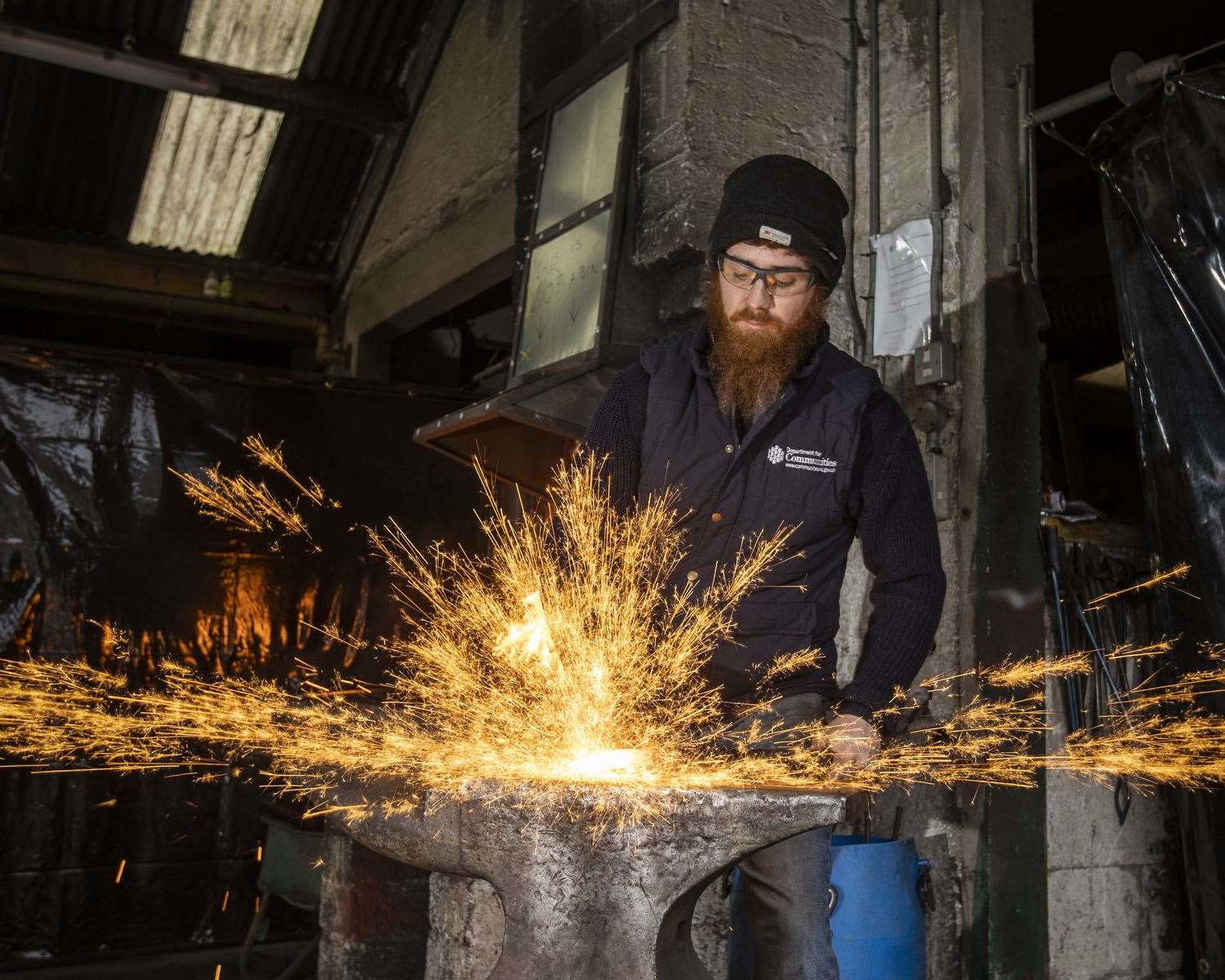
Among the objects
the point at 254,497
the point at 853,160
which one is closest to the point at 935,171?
the point at 853,160

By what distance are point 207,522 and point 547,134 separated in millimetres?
2539

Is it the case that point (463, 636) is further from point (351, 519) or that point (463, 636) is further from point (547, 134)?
point (547, 134)

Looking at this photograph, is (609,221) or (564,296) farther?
(564,296)

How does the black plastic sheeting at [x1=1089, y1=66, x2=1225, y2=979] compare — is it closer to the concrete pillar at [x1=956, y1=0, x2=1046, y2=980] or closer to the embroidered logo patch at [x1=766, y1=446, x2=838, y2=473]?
the concrete pillar at [x1=956, y1=0, x2=1046, y2=980]

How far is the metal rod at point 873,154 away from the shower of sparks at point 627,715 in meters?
1.35

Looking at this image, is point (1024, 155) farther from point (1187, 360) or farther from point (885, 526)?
point (885, 526)

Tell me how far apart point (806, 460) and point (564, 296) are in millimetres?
2401

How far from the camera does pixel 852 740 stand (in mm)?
2479

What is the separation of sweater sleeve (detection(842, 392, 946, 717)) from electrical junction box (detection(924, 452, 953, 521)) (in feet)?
3.12

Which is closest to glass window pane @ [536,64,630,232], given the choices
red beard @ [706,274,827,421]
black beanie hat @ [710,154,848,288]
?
black beanie hat @ [710,154,848,288]

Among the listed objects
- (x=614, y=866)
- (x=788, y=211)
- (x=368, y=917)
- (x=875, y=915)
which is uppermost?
(x=788, y=211)

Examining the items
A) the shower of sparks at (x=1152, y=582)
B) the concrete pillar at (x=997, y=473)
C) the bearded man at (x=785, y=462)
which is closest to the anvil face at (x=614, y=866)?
the bearded man at (x=785, y=462)

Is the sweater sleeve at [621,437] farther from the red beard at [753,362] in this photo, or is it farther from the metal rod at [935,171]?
the metal rod at [935,171]

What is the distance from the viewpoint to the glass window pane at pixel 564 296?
189 inches
